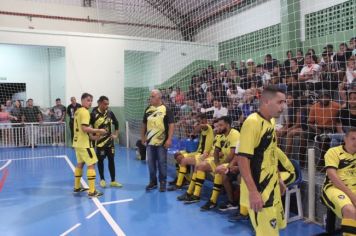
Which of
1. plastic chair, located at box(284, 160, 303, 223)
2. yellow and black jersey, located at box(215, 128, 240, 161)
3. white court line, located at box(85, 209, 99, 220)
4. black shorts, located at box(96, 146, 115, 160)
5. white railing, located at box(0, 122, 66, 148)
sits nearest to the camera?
plastic chair, located at box(284, 160, 303, 223)

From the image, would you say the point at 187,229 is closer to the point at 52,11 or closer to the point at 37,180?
the point at 37,180

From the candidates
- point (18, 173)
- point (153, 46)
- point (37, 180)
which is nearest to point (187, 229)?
point (37, 180)

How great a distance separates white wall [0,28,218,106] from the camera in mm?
10988

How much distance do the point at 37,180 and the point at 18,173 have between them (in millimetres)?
925

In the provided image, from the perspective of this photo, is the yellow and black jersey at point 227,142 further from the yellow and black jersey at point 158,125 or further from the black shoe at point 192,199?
the yellow and black jersey at point 158,125

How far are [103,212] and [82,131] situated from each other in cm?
135

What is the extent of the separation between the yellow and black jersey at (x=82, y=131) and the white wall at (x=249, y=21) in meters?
4.35

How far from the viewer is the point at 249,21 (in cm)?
808

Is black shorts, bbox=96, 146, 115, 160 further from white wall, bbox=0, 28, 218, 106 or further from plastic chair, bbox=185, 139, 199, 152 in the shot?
white wall, bbox=0, 28, 218, 106

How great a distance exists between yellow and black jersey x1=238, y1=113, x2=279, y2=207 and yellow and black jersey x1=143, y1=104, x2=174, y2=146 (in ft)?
10.4

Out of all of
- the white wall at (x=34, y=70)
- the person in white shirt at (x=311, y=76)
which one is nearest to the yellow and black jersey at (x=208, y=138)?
the person in white shirt at (x=311, y=76)

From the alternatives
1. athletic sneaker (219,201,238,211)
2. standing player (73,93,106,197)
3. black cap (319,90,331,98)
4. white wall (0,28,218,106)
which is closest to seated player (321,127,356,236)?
athletic sneaker (219,201,238,211)

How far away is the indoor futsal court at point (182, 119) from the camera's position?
11.3ft

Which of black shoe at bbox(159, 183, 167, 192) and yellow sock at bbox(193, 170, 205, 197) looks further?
black shoe at bbox(159, 183, 167, 192)
